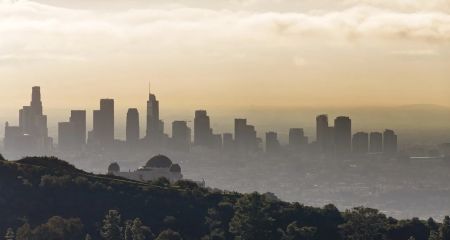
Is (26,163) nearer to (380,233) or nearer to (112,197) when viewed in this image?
(112,197)

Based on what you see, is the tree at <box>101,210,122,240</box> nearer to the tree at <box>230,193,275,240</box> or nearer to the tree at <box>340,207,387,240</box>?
the tree at <box>230,193,275,240</box>

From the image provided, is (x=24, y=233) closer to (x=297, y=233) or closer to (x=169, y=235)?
(x=169, y=235)

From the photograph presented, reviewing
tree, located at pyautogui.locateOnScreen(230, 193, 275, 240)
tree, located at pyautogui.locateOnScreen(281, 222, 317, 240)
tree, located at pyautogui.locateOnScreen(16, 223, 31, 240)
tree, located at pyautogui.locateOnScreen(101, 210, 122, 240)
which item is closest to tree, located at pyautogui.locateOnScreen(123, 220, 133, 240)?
tree, located at pyautogui.locateOnScreen(101, 210, 122, 240)

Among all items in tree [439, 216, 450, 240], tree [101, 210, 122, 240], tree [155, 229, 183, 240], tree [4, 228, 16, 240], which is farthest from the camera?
tree [439, 216, 450, 240]

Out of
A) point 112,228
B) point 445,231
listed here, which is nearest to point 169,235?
point 112,228

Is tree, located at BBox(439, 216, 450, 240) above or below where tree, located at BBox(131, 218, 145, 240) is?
below
